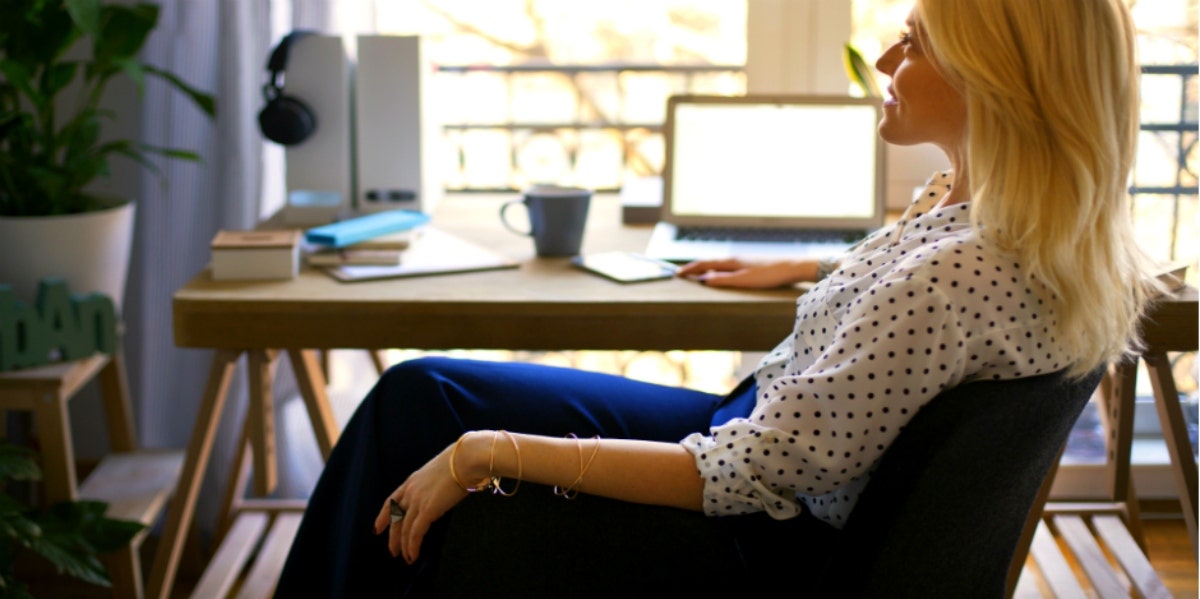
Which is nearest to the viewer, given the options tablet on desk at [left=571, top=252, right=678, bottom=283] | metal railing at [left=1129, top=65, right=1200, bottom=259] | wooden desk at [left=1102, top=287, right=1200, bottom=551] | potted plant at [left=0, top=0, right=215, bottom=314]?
wooden desk at [left=1102, top=287, right=1200, bottom=551]

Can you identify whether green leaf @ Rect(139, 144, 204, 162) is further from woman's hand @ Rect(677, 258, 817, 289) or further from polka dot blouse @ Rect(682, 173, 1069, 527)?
polka dot blouse @ Rect(682, 173, 1069, 527)

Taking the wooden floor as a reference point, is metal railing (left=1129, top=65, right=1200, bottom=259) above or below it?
above

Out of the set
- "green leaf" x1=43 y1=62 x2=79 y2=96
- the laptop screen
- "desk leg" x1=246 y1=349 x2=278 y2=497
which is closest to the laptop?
the laptop screen

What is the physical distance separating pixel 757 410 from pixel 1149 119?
1.64 meters

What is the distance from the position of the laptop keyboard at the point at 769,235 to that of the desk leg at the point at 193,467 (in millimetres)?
708

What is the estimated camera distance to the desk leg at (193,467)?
178cm

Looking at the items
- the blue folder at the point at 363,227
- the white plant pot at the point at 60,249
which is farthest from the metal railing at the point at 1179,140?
the white plant pot at the point at 60,249

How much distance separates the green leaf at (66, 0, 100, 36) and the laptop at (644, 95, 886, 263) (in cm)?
89

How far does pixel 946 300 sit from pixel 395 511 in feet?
1.88

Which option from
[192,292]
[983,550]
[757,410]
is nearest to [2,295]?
[192,292]

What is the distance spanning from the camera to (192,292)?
5.35ft

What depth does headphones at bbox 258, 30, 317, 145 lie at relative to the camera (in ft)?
6.38

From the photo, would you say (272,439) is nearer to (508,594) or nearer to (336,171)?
(336,171)

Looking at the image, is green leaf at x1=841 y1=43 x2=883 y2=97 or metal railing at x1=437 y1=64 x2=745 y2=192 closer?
green leaf at x1=841 y1=43 x2=883 y2=97
